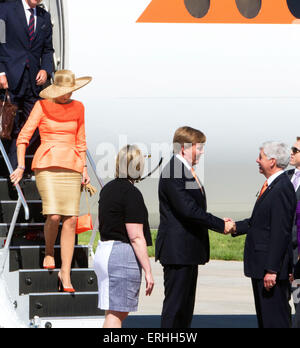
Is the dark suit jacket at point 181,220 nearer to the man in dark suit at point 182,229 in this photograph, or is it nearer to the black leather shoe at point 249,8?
the man in dark suit at point 182,229

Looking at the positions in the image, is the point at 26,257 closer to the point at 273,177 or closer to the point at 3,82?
the point at 3,82

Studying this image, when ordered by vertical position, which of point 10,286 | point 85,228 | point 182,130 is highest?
point 182,130

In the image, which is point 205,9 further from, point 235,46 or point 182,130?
point 182,130

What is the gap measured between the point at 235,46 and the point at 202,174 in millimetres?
1343

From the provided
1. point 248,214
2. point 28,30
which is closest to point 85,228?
point 28,30

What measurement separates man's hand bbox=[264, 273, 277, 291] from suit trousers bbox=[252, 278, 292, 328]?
0.18 ft

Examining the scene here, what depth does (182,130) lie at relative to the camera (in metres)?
6.45

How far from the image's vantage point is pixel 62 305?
7145mm

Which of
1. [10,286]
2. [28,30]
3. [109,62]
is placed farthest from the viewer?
[109,62]

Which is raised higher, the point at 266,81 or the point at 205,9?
the point at 205,9

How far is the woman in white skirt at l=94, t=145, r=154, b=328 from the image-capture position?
6000mm

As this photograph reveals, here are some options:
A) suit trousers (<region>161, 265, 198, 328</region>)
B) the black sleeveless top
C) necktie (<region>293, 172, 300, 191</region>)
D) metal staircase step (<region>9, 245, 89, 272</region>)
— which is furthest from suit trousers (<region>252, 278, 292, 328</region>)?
metal staircase step (<region>9, 245, 89, 272</region>)

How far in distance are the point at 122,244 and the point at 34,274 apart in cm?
144

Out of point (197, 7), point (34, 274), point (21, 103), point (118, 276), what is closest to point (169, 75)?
point (197, 7)
